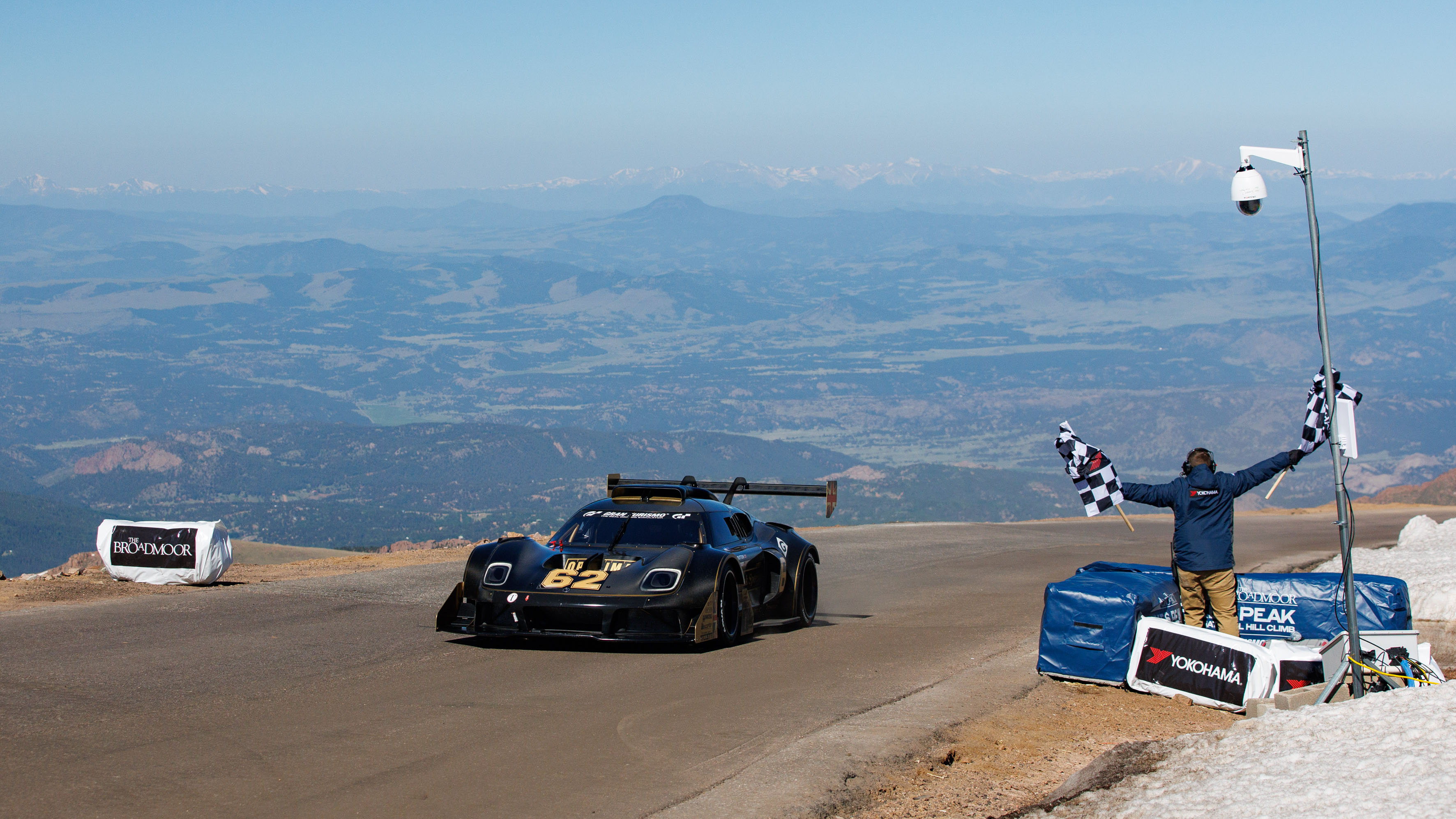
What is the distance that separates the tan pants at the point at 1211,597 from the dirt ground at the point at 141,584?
36.6 feet

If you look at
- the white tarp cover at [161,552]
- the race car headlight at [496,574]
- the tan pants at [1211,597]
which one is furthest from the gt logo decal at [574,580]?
the white tarp cover at [161,552]

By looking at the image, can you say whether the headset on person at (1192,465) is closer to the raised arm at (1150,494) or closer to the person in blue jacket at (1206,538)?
the person in blue jacket at (1206,538)

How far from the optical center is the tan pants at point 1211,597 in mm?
10000

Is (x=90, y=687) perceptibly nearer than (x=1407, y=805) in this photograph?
No

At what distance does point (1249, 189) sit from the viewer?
9.20 meters

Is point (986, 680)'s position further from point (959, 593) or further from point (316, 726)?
point (959, 593)

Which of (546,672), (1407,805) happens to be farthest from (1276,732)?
(546,672)

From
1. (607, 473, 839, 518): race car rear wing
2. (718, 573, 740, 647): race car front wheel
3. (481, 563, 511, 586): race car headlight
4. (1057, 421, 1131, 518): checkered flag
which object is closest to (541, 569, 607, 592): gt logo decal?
(481, 563, 511, 586): race car headlight

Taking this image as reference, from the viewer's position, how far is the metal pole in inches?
332

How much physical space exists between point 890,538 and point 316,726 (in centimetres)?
1928

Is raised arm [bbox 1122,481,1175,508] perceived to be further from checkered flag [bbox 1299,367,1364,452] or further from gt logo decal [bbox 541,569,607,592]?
gt logo decal [bbox 541,569,607,592]

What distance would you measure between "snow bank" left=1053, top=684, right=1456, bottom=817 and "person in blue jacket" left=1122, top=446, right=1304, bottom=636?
285cm

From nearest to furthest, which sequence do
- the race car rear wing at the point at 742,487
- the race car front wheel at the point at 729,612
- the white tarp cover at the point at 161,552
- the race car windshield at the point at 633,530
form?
the race car front wheel at the point at 729,612, the race car windshield at the point at 633,530, the race car rear wing at the point at 742,487, the white tarp cover at the point at 161,552

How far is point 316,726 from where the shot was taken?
26.7ft
